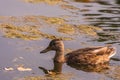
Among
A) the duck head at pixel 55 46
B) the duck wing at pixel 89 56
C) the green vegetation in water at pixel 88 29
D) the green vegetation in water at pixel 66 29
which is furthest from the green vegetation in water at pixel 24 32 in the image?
the duck wing at pixel 89 56

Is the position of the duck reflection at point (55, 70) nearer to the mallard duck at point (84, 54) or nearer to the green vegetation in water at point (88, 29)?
the mallard duck at point (84, 54)

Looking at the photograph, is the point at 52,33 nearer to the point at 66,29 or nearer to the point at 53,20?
the point at 66,29

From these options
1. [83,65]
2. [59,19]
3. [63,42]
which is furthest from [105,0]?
[83,65]

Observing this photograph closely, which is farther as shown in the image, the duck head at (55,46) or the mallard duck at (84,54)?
the duck head at (55,46)

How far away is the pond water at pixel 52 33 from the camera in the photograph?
13.1m

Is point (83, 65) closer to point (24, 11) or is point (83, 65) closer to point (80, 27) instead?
point (80, 27)

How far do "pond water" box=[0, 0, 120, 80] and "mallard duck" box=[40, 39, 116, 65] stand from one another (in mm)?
191

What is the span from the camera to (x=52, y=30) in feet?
54.0

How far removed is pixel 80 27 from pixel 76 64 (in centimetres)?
302

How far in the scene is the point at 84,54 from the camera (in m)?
14.0

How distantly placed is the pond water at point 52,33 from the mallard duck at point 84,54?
191 millimetres

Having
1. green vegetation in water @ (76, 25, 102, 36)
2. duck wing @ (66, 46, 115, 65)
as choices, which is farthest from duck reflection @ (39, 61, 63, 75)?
green vegetation in water @ (76, 25, 102, 36)

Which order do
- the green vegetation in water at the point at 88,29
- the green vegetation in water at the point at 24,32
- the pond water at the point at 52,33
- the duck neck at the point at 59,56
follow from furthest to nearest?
the green vegetation in water at the point at 88,29, the green vegetation in water at the point at 24,32, the duck neck at the point at 59,56, the pond water at the point at 52,33

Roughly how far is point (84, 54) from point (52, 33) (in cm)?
240
